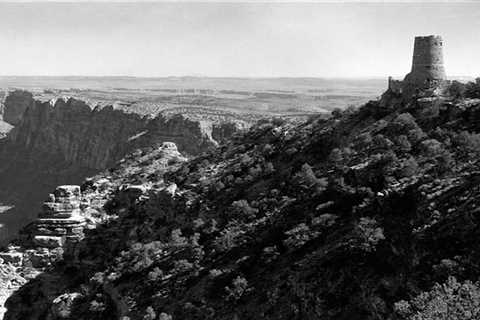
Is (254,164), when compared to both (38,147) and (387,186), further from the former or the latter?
(38,147)

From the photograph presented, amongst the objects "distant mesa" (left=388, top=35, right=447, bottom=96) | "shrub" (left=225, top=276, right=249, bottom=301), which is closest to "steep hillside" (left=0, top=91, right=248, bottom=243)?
"distant mesa" (left=388, top=35, right=447, bottom=96)

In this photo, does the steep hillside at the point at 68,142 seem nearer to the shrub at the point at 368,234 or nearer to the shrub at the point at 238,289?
the shrub at the point at 238,289

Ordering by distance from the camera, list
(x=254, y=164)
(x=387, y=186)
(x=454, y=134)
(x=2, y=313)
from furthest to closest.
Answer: (x=254, y=164) → (x=2, y=313) → (x=454, y=134) → (x=387, y=186)

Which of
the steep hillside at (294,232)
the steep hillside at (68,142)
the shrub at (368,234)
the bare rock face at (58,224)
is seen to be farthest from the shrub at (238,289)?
the steep hillside at (68,142)

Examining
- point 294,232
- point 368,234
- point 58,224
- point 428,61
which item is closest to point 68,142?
point 58,224

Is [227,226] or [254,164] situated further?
[254,164]

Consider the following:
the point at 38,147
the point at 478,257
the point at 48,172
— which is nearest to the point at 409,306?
the point at 478,257

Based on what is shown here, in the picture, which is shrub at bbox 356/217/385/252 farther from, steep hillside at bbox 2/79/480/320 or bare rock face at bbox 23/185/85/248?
bare rock face at bbox 23/185/85/248
